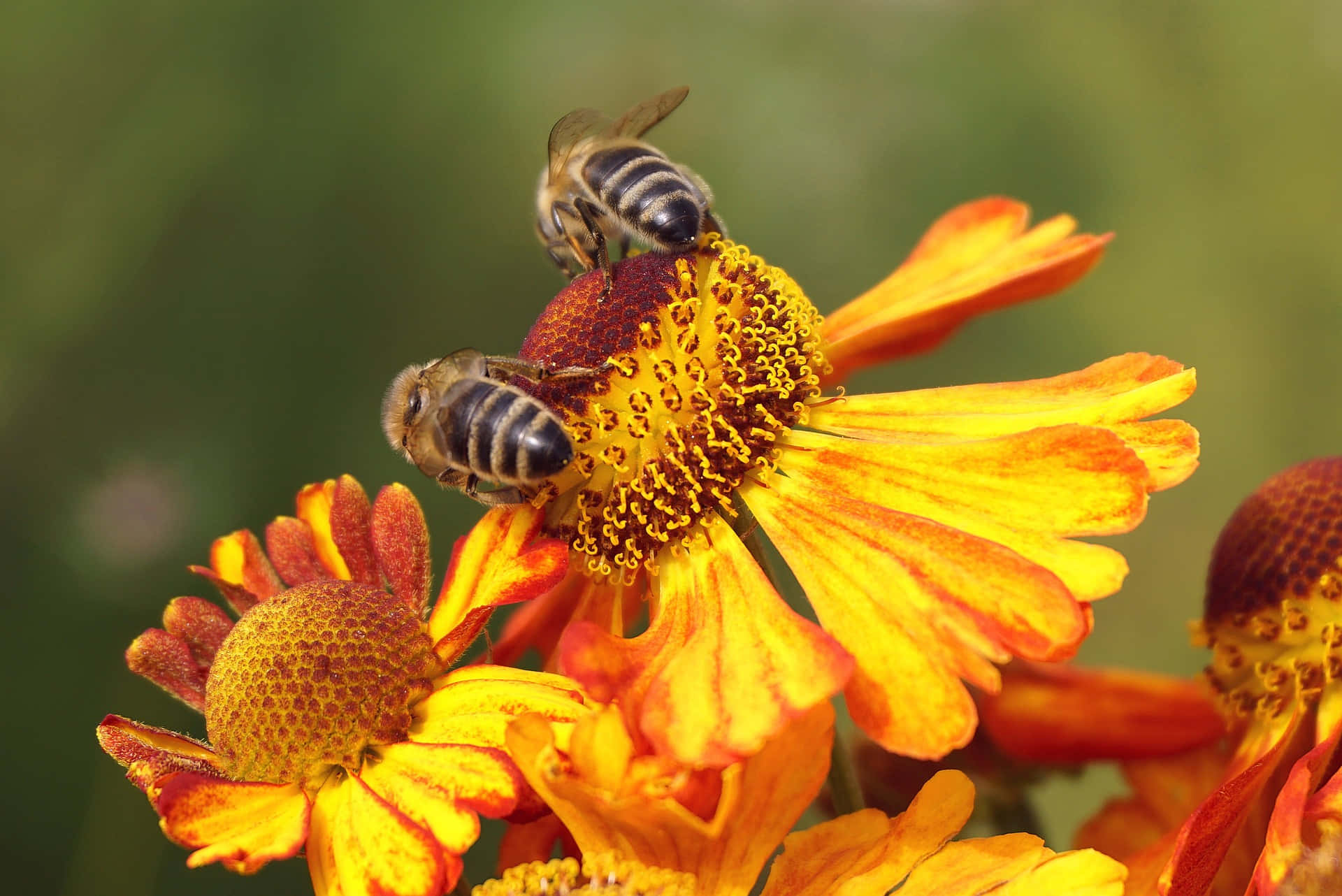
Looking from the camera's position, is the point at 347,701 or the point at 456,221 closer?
the point at 347,701

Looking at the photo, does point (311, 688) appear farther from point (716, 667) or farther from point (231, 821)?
point (716, 667)

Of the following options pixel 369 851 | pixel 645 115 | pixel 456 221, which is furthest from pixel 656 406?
pixel 456 221

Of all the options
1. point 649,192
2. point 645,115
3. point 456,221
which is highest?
point 456,221

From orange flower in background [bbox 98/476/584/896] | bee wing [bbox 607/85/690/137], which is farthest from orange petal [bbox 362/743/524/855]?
bee wing [bbox 607/85/690/137]

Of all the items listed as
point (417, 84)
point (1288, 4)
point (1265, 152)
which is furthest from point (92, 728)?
point (1288, 4)

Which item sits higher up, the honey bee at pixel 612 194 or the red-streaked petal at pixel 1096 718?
the honey bee at pixel 612 194

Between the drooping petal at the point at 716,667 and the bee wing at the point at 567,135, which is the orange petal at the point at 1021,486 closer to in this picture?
the drooping petal at the point at 716,667

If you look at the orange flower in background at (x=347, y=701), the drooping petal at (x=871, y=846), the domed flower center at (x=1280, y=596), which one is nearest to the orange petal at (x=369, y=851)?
the orange flower in background at (x=347, y=701)
